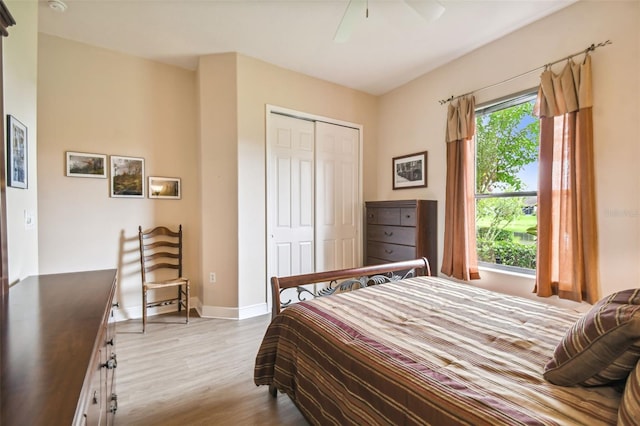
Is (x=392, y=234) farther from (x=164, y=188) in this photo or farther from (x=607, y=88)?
(x=164, y=188)

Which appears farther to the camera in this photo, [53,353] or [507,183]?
[507,183]

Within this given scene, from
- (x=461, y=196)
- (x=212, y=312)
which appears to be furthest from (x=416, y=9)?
(x=212, y=312)

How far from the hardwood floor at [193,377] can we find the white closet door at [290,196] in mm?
871

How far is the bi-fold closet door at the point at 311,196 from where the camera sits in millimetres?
3438

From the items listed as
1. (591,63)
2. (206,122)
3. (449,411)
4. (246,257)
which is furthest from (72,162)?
(591,63)

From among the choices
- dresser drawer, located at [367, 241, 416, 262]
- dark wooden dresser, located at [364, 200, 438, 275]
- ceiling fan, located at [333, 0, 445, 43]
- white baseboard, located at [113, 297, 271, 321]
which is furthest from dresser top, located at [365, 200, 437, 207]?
white baseboard, located at [113, 297, 271, 321]

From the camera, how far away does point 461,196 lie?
9.85 feet

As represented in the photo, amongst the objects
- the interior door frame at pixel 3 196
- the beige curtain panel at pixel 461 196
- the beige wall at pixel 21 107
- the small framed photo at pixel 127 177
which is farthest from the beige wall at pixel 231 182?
the beige curtain panel at pixel 461 196

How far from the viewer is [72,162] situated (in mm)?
2814

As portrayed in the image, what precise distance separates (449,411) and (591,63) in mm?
2893

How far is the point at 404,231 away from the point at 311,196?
4.18ft

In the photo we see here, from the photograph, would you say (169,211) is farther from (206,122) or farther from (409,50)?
(409,50)

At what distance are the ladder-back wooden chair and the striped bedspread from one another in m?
2.06

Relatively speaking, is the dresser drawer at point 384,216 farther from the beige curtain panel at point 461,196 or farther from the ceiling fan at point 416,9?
the ceiling fan at point 416,9
